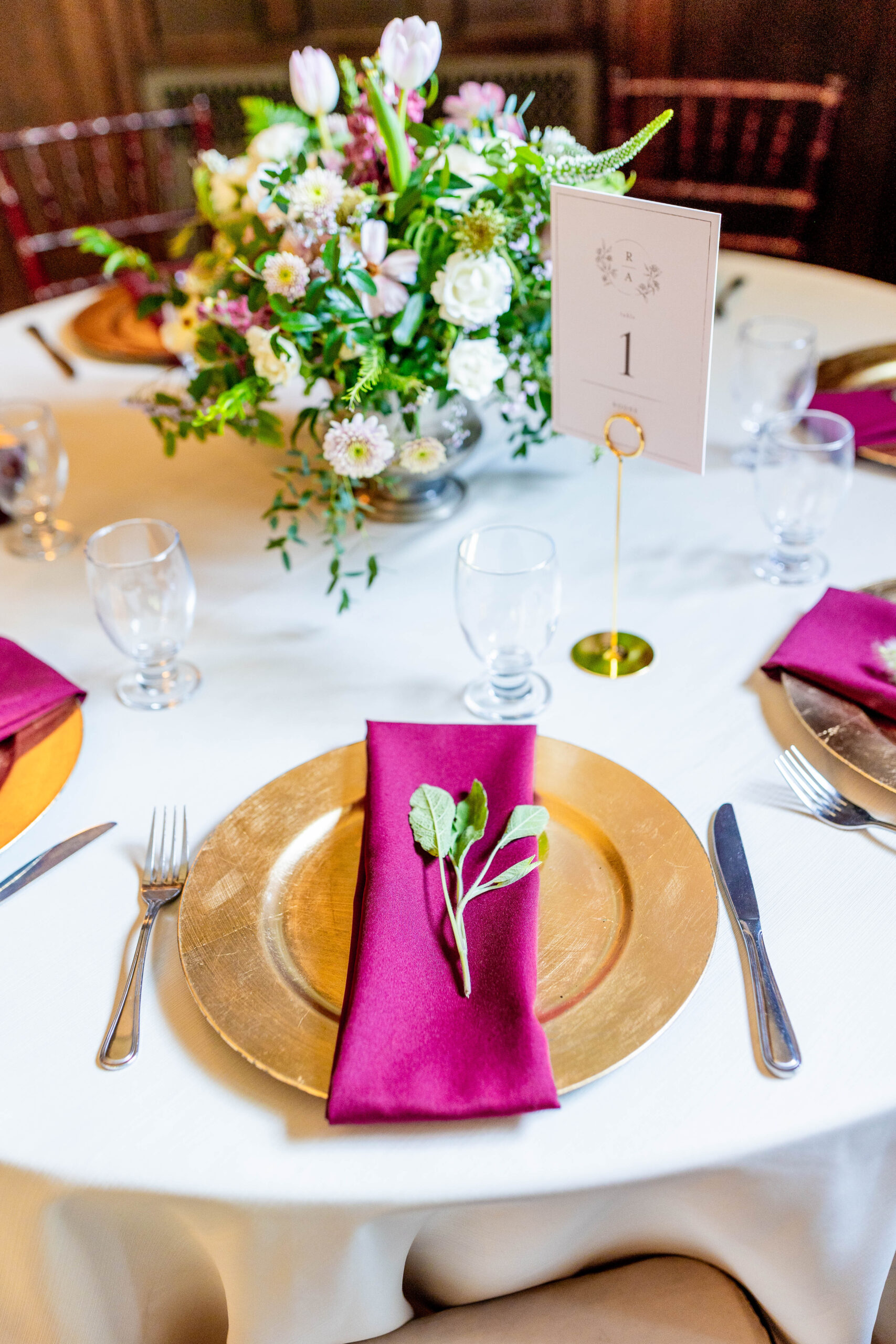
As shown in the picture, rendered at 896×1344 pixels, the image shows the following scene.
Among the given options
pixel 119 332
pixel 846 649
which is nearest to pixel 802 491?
pixel 846 649

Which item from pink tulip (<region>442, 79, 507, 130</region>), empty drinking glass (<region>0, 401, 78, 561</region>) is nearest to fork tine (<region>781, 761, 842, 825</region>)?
pink tulip (<region>442, 79, 507, 130</region>)

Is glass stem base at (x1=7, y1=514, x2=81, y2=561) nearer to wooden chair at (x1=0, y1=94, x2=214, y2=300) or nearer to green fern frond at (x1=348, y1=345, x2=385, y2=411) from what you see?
green fern frond at (x1=348, y1=345, x2=385, y2=411)

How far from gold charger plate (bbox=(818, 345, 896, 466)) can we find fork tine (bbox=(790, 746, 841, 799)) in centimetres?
73

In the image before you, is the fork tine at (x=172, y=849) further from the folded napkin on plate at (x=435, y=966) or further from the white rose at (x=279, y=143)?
the white rose at (x=279, y=143)

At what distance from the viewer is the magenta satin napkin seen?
99 cm

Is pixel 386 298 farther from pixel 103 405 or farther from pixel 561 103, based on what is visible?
pixel 561 103

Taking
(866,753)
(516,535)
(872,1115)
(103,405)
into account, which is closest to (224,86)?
Answer: (103,405)

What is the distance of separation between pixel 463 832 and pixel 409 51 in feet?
2.45

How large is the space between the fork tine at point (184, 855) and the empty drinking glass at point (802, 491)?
0.67 meters

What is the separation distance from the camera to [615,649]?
3.51 feet

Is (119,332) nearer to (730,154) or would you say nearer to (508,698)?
(508,698)

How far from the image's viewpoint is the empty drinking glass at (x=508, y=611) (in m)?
0.93

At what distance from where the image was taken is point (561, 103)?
3342mm

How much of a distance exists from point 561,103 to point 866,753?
3.08 meters
